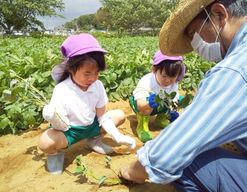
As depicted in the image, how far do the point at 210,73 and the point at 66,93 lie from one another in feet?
4.82

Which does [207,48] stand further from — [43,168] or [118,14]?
[118,14]

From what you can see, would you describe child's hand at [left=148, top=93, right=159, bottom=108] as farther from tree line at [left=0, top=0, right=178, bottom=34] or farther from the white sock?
tree line at [left=0, top=0, right=178, bottom=34]

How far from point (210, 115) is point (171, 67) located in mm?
1957

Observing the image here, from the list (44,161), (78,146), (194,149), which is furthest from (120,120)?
(194,149)

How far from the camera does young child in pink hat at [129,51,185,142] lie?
3223mm

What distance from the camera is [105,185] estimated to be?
2.28m

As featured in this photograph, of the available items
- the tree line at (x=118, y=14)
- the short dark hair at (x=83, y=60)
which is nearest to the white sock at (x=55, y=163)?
the short dark hair at (x=83, y=60)

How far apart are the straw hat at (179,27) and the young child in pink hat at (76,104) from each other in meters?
0.70

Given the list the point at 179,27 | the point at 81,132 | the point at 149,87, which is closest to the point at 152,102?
the point at 149,87

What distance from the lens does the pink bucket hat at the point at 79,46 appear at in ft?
8.45

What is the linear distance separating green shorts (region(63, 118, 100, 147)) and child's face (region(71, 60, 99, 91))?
0.32 m

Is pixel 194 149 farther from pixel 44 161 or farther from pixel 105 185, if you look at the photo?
pixel 44 161

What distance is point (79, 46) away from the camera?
8.52 feet

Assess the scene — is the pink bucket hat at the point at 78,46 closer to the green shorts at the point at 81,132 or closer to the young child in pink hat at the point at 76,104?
the young child in pink hat at the point at 76,104
